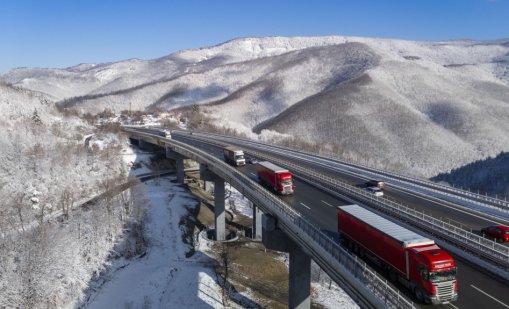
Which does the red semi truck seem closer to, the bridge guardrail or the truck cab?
the truck cab

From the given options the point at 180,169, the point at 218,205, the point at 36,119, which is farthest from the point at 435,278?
the point at 36,119

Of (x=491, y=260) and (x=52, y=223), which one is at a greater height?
(x=491, y=260)

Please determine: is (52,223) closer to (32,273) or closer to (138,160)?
(32,273)

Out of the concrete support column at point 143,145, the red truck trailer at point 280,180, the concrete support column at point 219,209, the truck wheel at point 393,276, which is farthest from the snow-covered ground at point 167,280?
the concrete support column at point 143,145

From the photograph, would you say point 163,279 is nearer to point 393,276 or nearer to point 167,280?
point 167,280

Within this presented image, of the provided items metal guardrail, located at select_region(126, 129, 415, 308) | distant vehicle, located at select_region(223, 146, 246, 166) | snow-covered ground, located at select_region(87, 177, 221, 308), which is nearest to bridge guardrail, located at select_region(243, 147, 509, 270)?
metal guardrail, located at select_region(126, 129, 415, 308)

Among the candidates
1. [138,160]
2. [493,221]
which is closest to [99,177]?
[138,160]
